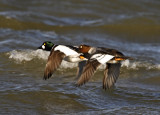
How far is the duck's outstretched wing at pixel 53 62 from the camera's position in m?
6.62

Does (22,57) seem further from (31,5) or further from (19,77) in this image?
(31,5)

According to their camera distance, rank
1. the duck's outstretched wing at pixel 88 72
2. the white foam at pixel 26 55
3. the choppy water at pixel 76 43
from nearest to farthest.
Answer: the duck's outstretched wing at pixel 88 72 → the choppy water at pixel 76 43 → the white foam at pixel 26 55

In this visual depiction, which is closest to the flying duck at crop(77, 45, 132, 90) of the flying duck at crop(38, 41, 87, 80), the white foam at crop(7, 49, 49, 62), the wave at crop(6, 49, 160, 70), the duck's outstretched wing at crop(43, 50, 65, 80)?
the flying duck at crop(38, 41, 87, 80)

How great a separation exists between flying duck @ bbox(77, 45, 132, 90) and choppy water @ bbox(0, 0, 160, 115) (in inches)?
17.9

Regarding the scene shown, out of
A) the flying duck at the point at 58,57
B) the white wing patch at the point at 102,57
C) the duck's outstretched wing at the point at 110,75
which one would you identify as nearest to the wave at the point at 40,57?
the flying duck at the point at 58,57

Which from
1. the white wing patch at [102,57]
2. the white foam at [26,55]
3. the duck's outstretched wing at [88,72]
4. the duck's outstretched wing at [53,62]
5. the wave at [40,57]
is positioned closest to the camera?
the duck's outstretched wing at [88,72]

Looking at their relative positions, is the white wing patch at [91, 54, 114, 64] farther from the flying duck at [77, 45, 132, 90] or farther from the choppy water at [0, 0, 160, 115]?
the choppy water at [0, 0, 160, 115]

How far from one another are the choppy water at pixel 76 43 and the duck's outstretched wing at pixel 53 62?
0.57 m

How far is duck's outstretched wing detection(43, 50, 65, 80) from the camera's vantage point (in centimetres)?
662

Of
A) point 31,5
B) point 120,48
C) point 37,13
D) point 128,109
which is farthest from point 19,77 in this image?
point 31,5

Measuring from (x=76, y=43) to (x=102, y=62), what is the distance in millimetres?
4764

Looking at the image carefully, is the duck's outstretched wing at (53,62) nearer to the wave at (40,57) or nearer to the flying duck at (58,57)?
the flying duck at (58,57)

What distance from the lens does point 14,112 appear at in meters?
6.22

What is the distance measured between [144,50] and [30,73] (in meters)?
4.17
